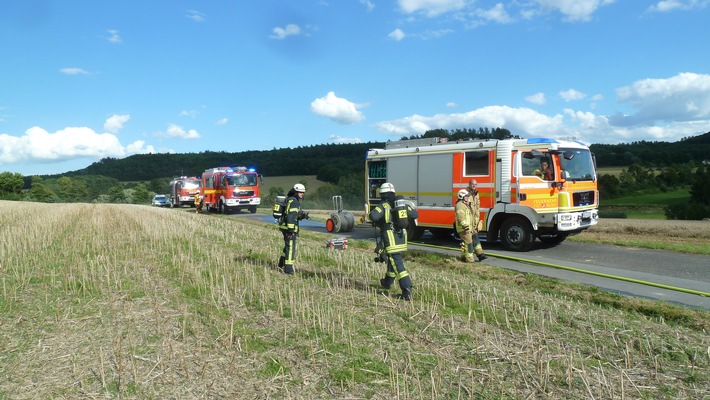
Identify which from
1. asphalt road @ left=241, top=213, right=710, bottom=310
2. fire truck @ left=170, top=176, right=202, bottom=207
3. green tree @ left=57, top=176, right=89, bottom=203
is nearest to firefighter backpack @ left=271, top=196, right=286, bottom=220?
asphalt road @ left=241, top=213, right=710, bottom=310

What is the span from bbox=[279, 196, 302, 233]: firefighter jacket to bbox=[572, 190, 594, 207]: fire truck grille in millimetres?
7134

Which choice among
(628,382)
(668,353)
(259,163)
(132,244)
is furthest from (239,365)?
(259,163)

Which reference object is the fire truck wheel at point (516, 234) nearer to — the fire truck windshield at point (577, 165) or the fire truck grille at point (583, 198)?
the fire truck grille at point (583, 198)

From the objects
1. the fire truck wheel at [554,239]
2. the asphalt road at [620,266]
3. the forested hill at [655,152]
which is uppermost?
the forested hill at [655,152]

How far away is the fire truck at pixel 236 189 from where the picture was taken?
31.9 m

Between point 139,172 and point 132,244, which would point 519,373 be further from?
point 139,172

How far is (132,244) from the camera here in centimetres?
1331

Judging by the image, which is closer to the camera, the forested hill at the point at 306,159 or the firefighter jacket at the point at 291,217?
the firefighter jacket at the point at 291,217

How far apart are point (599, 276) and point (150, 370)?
810cm

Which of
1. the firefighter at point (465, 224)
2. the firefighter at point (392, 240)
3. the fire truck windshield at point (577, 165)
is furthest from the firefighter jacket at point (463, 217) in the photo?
the firefighter at point (392, 240)

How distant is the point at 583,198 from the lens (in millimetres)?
12914

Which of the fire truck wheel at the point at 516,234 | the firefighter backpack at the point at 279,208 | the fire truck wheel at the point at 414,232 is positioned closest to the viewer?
the firefighter backpack at the point at 279,208

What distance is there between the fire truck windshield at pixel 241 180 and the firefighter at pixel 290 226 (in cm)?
2301

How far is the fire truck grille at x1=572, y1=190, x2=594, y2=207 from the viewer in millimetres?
12609
